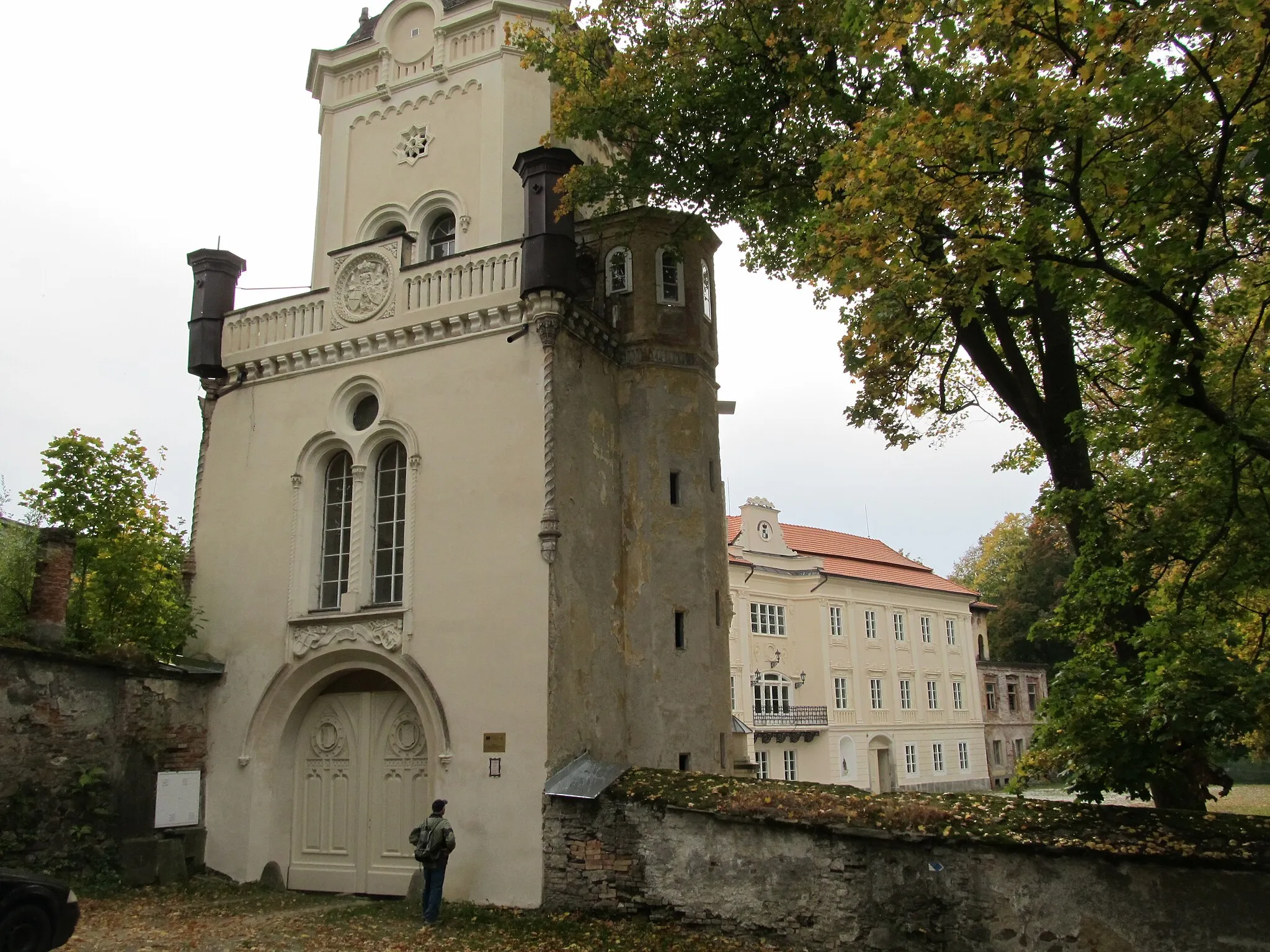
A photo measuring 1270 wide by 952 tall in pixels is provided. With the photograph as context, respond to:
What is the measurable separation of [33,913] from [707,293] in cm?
1326

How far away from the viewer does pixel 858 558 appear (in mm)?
46500

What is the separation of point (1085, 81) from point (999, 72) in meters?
1.14

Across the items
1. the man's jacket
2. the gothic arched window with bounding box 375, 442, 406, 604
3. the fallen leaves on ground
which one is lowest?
the man's jacket

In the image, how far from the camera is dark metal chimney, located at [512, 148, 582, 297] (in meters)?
15.5

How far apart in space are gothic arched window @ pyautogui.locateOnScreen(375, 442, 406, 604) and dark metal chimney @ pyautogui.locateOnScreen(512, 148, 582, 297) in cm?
365

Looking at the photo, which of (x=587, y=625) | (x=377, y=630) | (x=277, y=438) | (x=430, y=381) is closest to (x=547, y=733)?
(x=587, y=625)

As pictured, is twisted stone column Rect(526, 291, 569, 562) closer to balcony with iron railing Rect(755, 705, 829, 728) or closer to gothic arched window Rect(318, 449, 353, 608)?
gothic arched window Rect(318, 449, 353, 608)

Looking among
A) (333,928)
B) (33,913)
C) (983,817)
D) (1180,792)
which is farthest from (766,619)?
(33,913)

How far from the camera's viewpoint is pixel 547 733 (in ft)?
45.8

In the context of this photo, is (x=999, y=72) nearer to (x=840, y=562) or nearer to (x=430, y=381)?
(x=430, y=381)

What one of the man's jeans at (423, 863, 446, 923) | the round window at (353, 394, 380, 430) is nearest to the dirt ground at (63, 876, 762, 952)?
the man's jeans at (423, 863, 446, 923)

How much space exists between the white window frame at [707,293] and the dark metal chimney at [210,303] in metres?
8.48

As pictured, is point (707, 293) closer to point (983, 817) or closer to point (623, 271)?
point (623, 271)

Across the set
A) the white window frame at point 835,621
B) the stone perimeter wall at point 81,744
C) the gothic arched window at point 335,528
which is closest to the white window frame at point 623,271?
the gothic arched window at point 335,528
